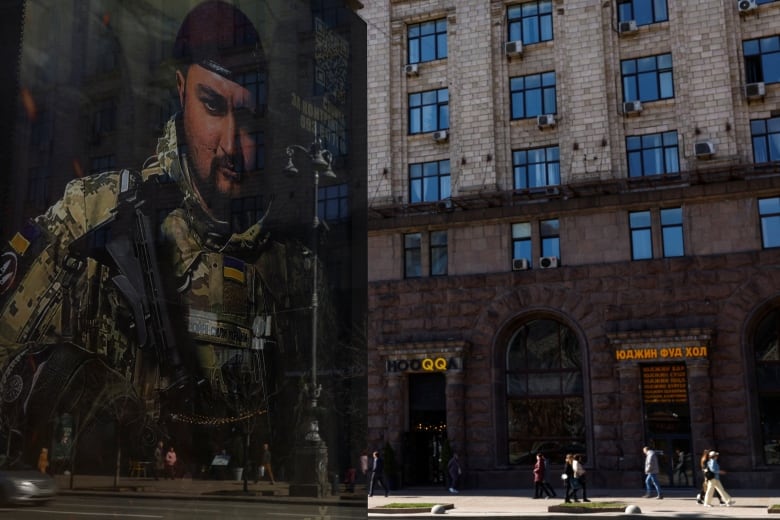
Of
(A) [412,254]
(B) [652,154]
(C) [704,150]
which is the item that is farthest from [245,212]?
(A) [412,254]

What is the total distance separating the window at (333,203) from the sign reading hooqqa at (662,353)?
20.0 m

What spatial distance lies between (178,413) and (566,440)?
997 inches

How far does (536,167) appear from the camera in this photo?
35406 mm

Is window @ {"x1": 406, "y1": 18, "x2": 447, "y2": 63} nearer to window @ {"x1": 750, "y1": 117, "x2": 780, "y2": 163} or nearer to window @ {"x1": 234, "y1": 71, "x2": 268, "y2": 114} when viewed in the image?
window @ {"x1": 750, "y1": 117, "x2": 780, "y2": 163}

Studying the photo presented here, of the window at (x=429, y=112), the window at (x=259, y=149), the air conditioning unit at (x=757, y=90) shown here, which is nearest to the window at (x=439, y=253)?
the window at (x=429, y=112)

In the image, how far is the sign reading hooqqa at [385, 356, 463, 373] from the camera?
114 feet

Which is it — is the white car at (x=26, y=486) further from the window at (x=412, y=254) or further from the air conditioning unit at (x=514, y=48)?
the air conditioning unit at (x=514, y=48)

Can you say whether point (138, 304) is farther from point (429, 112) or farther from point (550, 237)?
point (429, 112)

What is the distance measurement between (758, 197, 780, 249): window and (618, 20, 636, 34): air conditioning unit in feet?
27.2

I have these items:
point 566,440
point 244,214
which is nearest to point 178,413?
point 244,214

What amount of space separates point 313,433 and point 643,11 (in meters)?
27.6

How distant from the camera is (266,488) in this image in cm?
1152

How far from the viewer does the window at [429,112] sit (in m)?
37.4

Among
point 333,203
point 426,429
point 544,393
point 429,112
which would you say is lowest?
point 426,429
